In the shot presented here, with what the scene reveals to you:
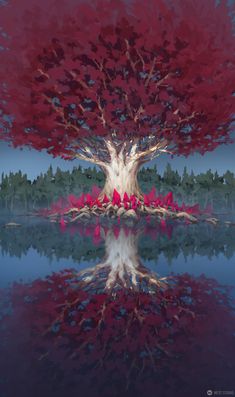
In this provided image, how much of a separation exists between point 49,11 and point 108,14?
82.1 inches

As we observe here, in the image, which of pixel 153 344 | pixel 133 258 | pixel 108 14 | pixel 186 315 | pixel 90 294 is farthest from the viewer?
pixel 108 14

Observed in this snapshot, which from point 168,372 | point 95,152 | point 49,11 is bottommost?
point 168,372

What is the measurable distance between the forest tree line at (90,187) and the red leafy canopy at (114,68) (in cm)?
530

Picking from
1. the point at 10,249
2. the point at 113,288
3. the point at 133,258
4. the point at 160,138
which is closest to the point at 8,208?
the point at 160,138

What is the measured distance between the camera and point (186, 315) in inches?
136

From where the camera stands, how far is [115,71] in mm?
12703

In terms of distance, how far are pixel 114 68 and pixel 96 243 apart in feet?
24.6

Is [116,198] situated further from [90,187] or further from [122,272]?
[122,272]

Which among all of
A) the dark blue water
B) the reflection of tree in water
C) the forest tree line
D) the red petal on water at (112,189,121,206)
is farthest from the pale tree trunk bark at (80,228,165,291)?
the forest tree line

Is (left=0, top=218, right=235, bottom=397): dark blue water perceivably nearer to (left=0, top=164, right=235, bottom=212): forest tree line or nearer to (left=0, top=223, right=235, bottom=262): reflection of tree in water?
(left=0, top=223, right=235, bottom=262): reflection of tree in water

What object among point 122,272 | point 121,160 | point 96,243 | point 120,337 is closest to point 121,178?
point 121,160

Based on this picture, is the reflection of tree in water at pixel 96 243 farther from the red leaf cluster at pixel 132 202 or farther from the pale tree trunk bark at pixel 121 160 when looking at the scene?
the pale tree trunk bark at pixel 121 160

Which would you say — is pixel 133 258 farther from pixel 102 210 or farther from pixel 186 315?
pixel 102 210

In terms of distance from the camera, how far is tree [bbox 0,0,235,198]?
11.8 metres
